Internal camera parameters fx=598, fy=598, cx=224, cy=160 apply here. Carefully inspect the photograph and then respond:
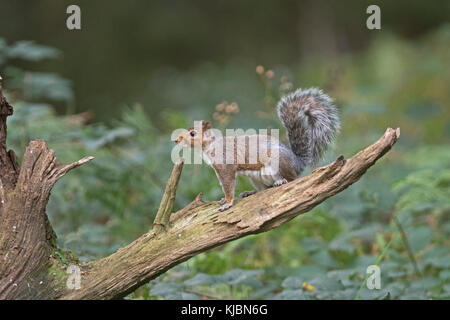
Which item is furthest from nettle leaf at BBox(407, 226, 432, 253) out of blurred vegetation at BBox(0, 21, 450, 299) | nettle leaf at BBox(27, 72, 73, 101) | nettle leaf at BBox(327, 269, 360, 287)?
nettle leaf at BBox(27, 72, 73, 101)

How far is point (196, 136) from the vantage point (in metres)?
2.39

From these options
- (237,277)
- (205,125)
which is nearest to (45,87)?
(205,125)

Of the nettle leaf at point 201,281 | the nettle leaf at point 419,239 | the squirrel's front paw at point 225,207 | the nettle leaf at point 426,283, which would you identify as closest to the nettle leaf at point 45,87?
the nettle leaf at point 201,281

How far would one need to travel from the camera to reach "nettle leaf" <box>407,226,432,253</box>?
303 cm

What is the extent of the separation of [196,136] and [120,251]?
0.56 metres

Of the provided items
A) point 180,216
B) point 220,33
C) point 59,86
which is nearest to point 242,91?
point 220,33

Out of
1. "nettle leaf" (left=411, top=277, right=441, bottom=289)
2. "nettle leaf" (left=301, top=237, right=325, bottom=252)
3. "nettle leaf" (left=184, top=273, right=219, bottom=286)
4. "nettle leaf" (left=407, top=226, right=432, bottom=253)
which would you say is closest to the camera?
"nettle leaf" (left=184, top=273, right=219, bottom=286)

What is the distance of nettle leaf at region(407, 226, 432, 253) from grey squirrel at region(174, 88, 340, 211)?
0.95 m

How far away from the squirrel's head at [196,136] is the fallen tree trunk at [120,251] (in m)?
0.31

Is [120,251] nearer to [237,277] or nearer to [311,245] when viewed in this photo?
[237,277]

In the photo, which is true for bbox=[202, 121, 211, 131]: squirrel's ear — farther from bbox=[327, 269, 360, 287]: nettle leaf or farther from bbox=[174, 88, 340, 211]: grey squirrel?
bbox=[327, 269, 360, 287]: nettle leaf

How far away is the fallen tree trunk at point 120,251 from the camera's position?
6.48ft

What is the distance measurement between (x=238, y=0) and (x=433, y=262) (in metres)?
7.66

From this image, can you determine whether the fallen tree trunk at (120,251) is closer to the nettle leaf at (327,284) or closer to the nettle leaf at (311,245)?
the nettle leaf at (327,284)
